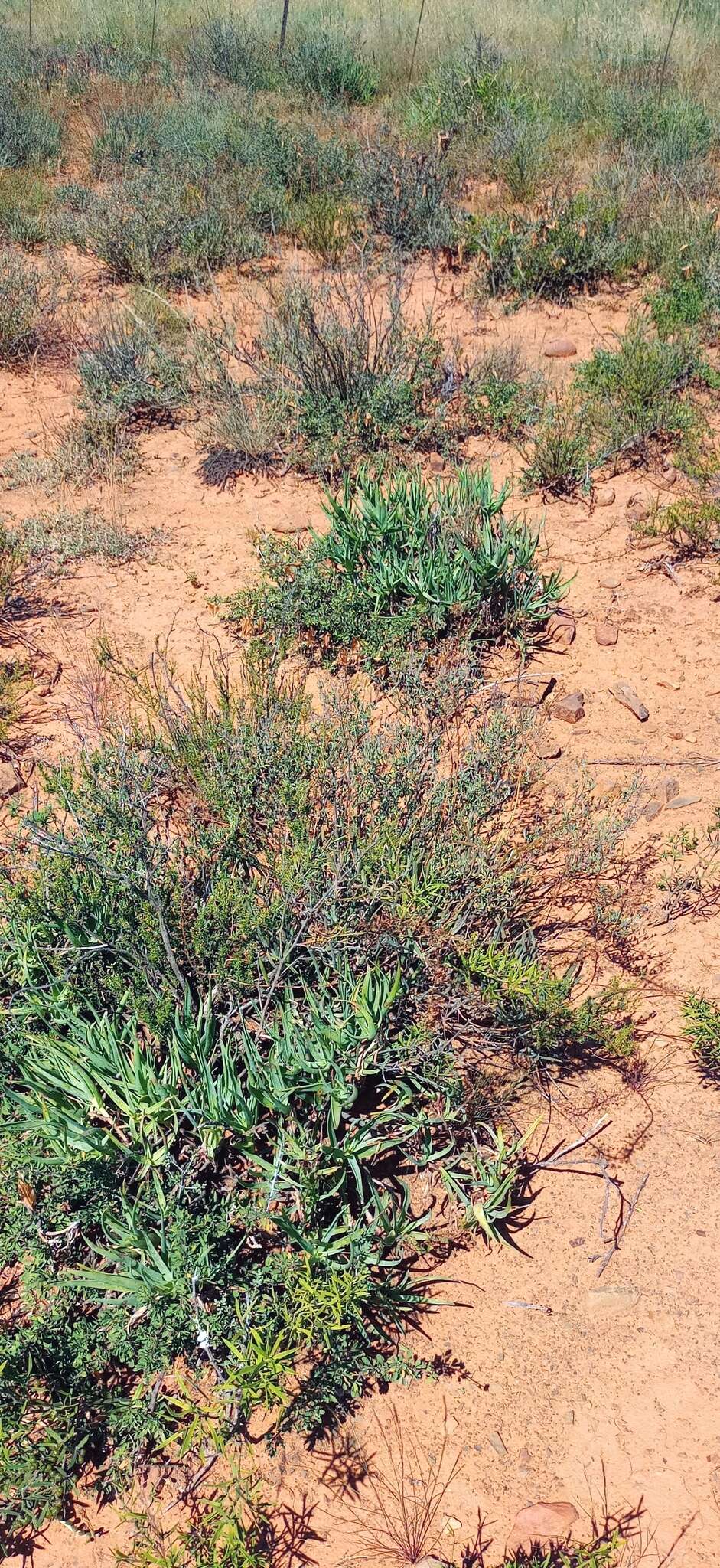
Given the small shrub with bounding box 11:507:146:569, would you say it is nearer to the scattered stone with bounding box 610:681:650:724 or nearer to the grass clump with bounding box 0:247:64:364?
A: the grass clump with bounding box 0:247:64:364

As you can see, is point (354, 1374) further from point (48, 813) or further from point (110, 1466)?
point (48, 813)

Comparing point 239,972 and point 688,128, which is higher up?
point 688,128

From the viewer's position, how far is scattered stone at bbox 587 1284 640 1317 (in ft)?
7.64

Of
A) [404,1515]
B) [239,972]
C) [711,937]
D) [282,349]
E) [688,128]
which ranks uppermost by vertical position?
[688,128]

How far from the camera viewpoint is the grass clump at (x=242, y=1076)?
2.13m

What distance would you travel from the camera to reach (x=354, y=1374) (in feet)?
7.22

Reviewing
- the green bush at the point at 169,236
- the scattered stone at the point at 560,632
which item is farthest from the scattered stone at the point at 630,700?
the green bush at the point at 169,236

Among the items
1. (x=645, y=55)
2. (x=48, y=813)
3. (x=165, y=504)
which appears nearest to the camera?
(x=48, y=813)

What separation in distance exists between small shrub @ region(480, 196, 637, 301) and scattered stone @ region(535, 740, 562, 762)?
3933mm

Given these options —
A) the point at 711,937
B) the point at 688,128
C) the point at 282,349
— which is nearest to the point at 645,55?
the point at 688,128

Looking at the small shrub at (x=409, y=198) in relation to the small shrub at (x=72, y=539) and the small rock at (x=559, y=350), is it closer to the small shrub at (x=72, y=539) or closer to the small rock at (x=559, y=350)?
the small rock at (x=559, y=350)

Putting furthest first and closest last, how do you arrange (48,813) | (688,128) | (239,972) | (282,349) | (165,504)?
(688,128) → (282,349) → (165,504) → (48,813) → (239,972)

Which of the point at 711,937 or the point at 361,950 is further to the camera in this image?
the point at 711,937

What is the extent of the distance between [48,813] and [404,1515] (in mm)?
1946
